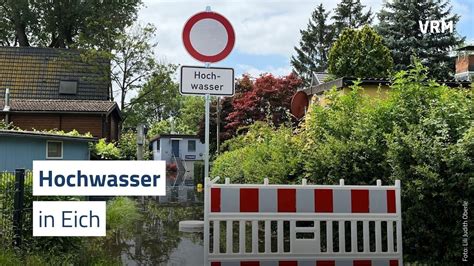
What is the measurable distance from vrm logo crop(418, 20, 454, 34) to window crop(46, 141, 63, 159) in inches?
1097

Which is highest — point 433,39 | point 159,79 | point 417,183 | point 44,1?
point 44,1

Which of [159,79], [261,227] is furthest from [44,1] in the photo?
[261,227]

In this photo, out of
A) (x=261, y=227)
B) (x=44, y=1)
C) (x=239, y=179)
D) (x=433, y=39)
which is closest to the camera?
(x=261, y=227)

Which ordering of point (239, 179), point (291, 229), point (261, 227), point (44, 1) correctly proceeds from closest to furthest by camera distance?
point (291, 229) → point (261, 227) → point (239, 179) → point (44, 1)

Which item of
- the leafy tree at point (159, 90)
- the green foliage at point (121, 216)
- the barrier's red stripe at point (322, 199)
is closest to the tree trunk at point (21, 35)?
the leafy tree at point (159, 90)

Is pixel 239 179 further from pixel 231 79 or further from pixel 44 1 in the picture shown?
pixel 44 1

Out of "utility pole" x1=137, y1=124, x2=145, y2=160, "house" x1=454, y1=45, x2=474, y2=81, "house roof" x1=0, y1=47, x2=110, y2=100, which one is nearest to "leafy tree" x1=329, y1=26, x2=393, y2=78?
"house" x1=454, y1=45, x2=474, y2=81

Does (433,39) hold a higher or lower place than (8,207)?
higher

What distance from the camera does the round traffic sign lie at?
5.41 m

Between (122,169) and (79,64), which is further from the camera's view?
(79,64)

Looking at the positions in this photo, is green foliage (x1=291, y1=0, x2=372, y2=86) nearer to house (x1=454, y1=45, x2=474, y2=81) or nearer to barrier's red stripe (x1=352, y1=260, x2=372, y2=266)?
house (x1=454, y1=45, x2=474, y2=81)

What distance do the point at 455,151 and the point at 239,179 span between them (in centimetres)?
799

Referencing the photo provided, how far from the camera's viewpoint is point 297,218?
15.5ft

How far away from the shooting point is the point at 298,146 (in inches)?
360
